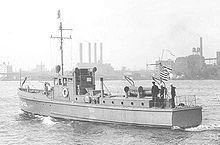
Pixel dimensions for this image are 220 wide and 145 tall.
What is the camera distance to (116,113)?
25.8 metres

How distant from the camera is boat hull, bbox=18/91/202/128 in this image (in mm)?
23469

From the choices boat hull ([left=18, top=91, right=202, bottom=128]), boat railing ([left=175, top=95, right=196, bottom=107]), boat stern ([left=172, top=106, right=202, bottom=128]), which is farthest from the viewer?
boat railing ([left=175, top=95, right=196, bottom=107])

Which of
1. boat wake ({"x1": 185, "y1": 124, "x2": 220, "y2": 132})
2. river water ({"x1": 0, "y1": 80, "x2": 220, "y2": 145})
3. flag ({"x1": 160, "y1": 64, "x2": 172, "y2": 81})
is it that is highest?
flag ({"x1": 160, "y1": 64, "x2": 172, "y2": 81})

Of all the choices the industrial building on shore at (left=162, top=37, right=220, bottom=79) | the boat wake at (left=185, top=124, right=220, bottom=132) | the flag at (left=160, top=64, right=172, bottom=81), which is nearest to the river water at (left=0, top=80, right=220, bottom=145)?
the boat wake at (left=185, top=124, right=220, bottom=132)

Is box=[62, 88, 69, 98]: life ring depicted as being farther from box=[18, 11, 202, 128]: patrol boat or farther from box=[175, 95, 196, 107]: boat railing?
box=[175, 95, 196, 107]: boat railing

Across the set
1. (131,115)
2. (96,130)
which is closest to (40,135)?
(96,130)

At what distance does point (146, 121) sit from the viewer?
24422mm

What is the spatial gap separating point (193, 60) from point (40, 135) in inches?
6048

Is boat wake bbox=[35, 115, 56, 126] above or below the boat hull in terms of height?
below

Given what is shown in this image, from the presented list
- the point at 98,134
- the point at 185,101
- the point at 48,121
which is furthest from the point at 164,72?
the point at 48,121

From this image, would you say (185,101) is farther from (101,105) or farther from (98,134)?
(98,134)

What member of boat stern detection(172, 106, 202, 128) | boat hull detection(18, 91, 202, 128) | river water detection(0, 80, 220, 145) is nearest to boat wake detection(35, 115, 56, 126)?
river water detection(0, 80, 220, 145)

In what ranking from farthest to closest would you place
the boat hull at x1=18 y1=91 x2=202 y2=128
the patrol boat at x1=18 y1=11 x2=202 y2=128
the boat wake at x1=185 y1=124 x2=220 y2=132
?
the boat wake at x1=185 y1=124 x2=220 y2=132
the patrol boat at x1=18 y1=11 x2=202 y2=128
the boat hull at x1=18 y1=91 x2=202 y2=128

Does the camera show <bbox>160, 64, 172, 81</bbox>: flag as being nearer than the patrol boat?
No
